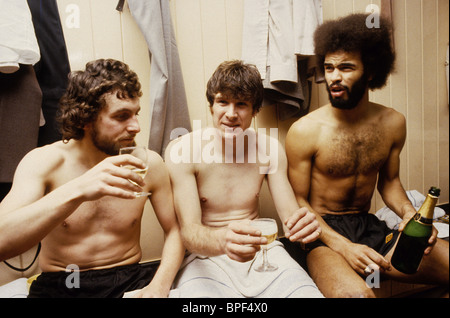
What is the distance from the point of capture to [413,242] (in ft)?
2.87

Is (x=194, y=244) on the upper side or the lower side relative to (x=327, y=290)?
upper

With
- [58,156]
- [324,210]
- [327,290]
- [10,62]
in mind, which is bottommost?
[327,290]

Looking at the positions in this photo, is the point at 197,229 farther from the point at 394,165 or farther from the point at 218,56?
the point at 394,165

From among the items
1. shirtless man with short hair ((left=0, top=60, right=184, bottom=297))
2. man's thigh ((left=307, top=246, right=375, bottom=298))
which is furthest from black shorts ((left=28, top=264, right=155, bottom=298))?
man's thigh ((left=307, top=246, right=375, bottom=298))

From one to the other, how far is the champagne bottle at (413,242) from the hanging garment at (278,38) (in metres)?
0.73

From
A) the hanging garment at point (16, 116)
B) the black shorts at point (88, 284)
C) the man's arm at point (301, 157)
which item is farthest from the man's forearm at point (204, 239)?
the hanging garment at point (16, 116)

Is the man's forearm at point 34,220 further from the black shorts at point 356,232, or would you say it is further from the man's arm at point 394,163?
the man's arm at point 394,163

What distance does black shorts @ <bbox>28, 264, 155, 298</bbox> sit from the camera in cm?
84

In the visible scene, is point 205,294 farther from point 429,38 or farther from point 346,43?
point 429,38

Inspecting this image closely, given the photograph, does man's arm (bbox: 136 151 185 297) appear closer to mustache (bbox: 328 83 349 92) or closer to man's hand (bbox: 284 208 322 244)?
man's hand (bbox: 284 208 322 244)

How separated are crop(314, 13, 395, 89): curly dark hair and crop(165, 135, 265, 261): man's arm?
732 millimetres

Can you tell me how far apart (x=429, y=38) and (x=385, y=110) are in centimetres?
32
